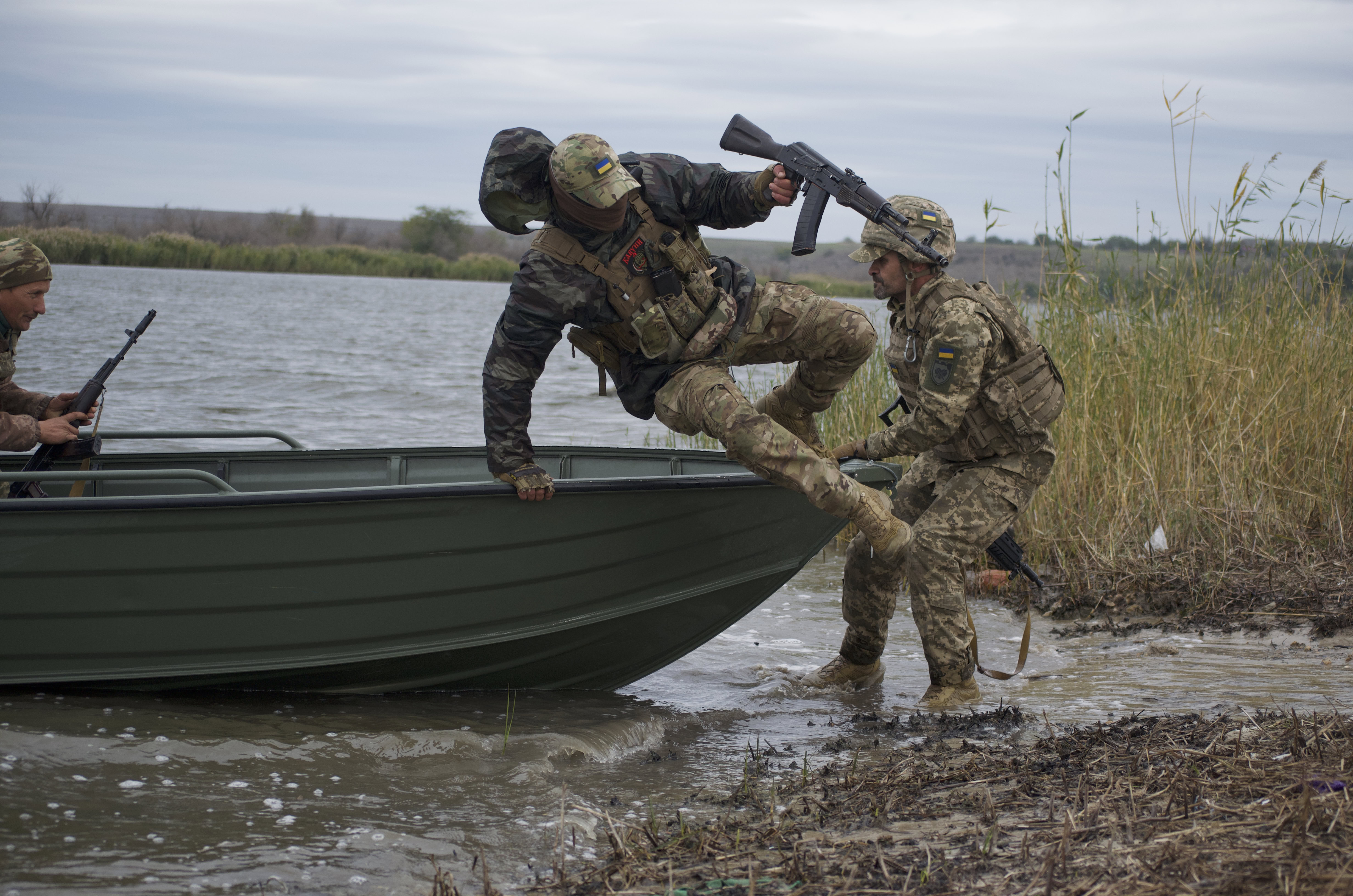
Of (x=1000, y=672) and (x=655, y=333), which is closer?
(x=655, y=333)

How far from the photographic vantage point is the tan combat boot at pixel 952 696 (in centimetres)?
420

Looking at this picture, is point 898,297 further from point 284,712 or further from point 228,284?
point 228,284

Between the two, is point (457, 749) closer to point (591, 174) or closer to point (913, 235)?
point (591, 174)

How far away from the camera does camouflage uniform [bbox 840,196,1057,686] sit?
3.93m

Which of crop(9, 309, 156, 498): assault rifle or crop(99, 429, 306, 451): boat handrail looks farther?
crop(99, 429, 306, 451): boat handrail

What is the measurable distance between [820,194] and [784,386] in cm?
79

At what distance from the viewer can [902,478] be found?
4664 millimetres

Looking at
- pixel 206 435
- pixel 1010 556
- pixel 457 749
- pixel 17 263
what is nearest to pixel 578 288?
pixel 457 749

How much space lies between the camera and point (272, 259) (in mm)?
68125

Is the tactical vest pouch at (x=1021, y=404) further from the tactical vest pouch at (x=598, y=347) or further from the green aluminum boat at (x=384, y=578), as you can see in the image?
the tactical vest pouch at (x=598, y=347)

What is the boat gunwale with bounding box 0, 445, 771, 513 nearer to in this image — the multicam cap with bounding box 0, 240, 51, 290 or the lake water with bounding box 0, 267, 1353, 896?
→ the lake water with bounding box 0, 267, 1353, 896

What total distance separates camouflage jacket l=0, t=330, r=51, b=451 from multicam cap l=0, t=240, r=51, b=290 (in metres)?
0.24

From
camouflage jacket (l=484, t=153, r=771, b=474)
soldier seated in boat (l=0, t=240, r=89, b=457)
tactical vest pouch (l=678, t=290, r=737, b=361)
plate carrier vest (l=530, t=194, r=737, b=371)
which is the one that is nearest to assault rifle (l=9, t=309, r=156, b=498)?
soldier seated in boat (l=0, t=240, r=89, b=457)

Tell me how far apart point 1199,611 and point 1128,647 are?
528 mm
